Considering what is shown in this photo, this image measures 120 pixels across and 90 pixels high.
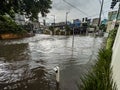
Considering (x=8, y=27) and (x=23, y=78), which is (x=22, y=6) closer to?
(x=23, y=78)

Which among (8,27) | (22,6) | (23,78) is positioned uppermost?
(22,6)

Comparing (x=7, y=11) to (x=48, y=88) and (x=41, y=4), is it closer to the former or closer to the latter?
(x=41, y=4)

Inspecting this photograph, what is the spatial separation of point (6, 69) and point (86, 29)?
36.2 meters

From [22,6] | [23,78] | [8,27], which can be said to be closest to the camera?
[23,78]

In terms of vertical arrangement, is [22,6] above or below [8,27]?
above

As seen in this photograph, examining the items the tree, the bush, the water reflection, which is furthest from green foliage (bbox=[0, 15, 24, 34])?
the water reflection

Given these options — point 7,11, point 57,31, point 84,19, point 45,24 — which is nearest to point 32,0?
point 7,11

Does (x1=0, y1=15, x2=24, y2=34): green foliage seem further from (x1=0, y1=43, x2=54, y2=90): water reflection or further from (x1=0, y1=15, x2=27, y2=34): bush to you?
(x1=0, y1=43, x2=54, y2=90): water reflection

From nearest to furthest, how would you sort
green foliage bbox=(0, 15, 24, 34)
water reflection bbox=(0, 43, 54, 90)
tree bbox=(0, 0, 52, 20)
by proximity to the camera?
water reflection bbox=(0, 43, 54, 90), tree bbox=(0, 0, 52, 20), green foliage bbox=(0, 15, 24, 34)

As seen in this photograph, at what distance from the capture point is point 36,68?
6594mm

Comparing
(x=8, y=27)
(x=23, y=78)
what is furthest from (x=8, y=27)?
(x=23, y=78)

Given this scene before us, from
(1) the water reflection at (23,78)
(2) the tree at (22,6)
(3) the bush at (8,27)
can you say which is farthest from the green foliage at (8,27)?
(1) the water reflection at (23,78)

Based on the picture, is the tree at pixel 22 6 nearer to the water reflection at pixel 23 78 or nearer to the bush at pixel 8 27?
the water reflection at pixel 23 78

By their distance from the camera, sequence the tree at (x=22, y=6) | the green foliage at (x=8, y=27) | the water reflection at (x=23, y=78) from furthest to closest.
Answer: the green foliage at (x=8, y=27), the tree at (x=22, y=6), the water reflection at (x=23, y=78)
